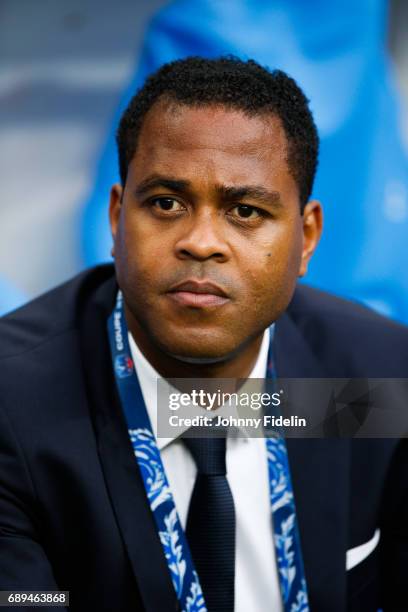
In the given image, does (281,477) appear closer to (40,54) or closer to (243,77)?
(243,77)

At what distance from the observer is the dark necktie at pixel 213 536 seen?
132 centimetres

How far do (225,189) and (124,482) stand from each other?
48 cm

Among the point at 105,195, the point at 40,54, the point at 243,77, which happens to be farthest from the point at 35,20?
the point at 243,77

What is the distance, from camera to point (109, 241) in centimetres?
244

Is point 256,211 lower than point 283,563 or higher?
higher

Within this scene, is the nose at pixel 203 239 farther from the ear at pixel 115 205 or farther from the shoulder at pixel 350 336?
the shoulder at pixel 350 336

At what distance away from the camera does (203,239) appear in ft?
4.00

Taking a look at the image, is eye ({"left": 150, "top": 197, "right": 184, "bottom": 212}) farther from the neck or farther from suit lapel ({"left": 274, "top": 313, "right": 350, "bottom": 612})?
suit lapel ({"left": 274, "top": 313, "right": 350, "bottom": 612})

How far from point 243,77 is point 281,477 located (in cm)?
66

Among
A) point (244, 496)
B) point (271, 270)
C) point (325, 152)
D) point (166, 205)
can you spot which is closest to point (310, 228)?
point (271, 270)

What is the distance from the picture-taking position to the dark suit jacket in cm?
127

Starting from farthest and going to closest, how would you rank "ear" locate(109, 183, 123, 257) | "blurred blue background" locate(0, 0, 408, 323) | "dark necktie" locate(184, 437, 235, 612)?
"blurred blue background" locate(0, 0, 408, 323)
"ear" locate(109, 183, 123, 257)
"dark necktie" locate(184, 437, 235, 612)

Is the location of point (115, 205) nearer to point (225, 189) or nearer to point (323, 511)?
point (225, 189)

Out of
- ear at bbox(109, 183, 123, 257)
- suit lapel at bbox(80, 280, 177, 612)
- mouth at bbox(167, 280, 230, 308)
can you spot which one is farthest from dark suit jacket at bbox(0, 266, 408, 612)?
mouth at bbox(167, 280, 230, 308)
